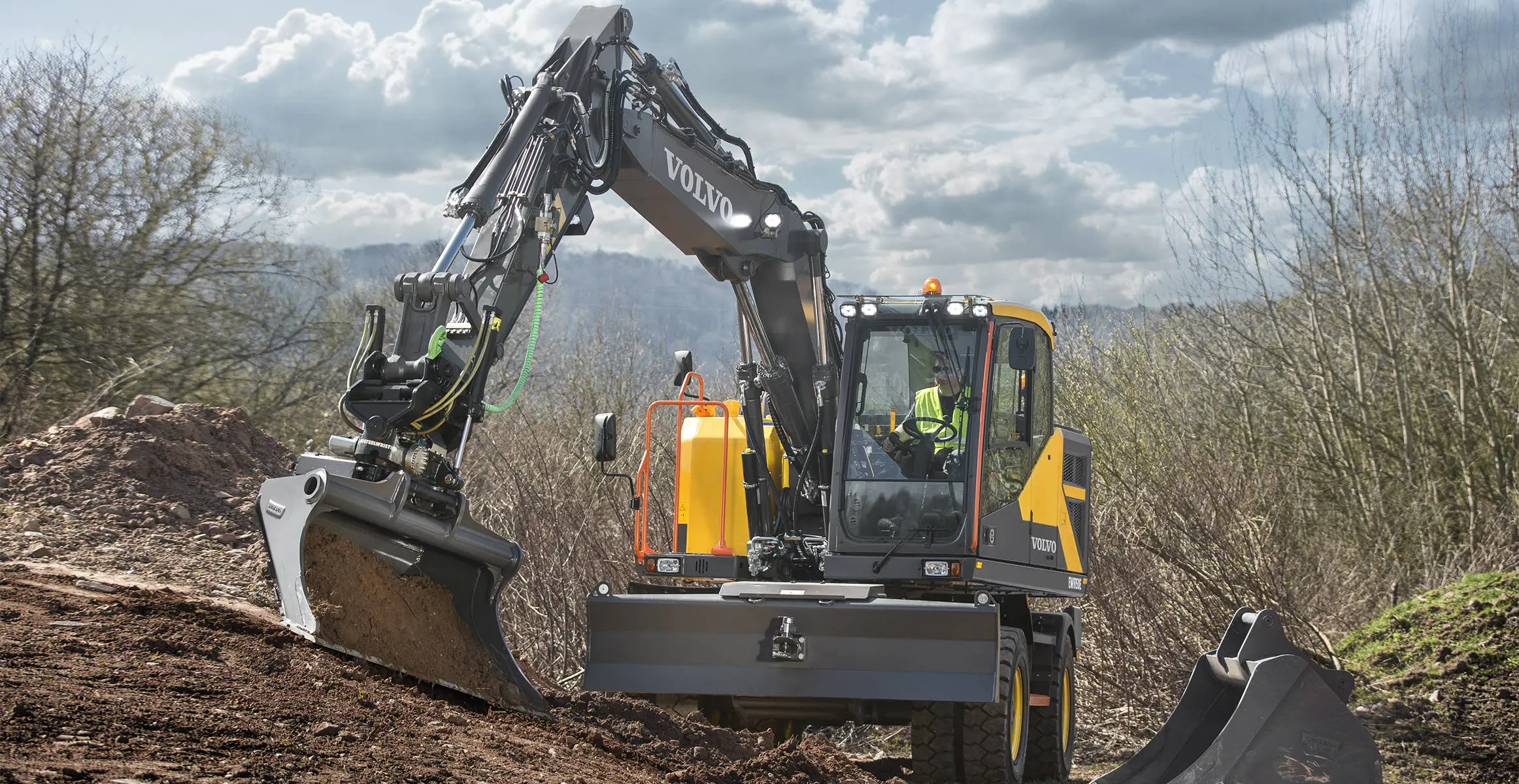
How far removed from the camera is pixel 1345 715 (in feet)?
20.7

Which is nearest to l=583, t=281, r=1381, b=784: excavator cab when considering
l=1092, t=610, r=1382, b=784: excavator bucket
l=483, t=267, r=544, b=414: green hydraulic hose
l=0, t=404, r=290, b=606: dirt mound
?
l=1092, t=610, r=1382, b=784: excavator bucket

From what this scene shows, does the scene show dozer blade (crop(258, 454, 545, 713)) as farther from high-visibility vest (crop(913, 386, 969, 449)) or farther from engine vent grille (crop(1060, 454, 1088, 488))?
engine vent grille (crop(1060, 454, 1088, 488))

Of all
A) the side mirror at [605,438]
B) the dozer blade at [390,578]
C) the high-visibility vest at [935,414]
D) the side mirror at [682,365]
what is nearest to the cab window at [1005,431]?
the high-visibility vest at [935,414]

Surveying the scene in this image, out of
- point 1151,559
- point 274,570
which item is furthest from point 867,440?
point 1151,559

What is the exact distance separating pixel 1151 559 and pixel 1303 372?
16.3 feet

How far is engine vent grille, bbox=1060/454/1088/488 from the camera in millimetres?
8195

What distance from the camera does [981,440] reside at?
23.7 ft

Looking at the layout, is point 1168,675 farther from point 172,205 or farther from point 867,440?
point 172,205

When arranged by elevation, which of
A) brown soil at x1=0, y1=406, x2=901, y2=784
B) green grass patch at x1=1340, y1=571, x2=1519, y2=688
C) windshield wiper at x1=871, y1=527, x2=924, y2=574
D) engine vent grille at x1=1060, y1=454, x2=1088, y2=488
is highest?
engine vent grille at x1=1060, y1=454, x2=1088, y2=488

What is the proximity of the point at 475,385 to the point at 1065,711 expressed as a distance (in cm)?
445

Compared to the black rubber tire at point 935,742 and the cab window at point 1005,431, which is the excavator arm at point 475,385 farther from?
the black rubber tire at point 935,742

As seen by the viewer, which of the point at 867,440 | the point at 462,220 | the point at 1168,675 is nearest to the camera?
the point at 462,220

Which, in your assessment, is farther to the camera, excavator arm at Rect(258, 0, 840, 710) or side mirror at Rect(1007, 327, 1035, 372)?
side mirror at Rect(1007, 327, 1035, 372)

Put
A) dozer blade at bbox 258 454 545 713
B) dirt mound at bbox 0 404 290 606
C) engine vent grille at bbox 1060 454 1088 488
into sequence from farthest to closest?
1. dirt mound at bbox 0 404 290 606
2. engine vent grille at bbox 1060 454 1088 488
3. dozer blade at bbox 258 454 545 713
